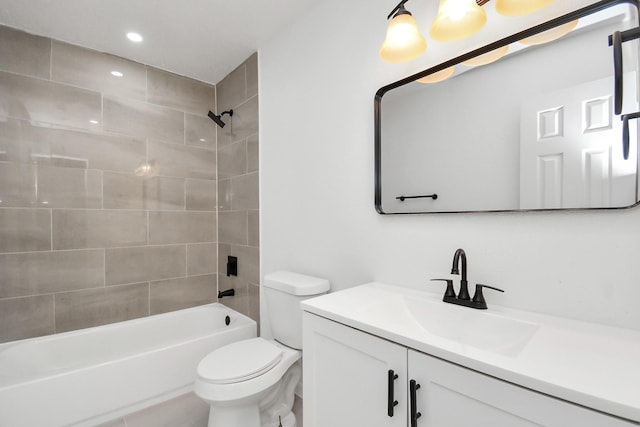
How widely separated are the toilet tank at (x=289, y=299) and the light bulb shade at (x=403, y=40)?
1.15m

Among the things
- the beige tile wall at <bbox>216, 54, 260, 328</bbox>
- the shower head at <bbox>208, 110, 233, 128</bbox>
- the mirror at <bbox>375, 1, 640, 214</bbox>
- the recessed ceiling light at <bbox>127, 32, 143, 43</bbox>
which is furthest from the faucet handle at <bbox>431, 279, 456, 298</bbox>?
the recessed ceiling light at <bbox>127, 32, 143, 43</bbox>

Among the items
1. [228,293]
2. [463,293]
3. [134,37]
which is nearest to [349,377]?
[463,293]

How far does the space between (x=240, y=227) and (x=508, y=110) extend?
1985 millimetres

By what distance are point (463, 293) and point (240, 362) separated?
3.74 feet

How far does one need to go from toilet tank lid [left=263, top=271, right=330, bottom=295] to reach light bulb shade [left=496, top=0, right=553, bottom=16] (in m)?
1.37

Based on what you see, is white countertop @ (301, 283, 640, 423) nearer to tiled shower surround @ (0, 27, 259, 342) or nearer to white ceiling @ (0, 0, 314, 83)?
tiled shower surround @ (0, 27, 259, 342)

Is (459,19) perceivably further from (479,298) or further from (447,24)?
(479,298)

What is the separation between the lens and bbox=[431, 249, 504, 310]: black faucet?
1070mm

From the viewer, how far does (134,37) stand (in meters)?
2.09

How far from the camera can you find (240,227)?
2.46m

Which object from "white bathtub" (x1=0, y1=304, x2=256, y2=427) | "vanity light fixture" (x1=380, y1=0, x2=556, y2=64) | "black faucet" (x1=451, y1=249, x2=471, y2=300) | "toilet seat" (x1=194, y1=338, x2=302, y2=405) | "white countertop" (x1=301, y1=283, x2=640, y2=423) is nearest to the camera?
"white countertop" (x1=301, y1=283, x2=640, y2=423)

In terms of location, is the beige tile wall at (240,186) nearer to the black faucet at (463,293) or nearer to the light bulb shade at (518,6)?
the black faucet at (463,293)

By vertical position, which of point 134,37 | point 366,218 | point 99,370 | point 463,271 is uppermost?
point 134,37

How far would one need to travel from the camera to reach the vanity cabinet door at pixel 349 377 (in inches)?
34.0
